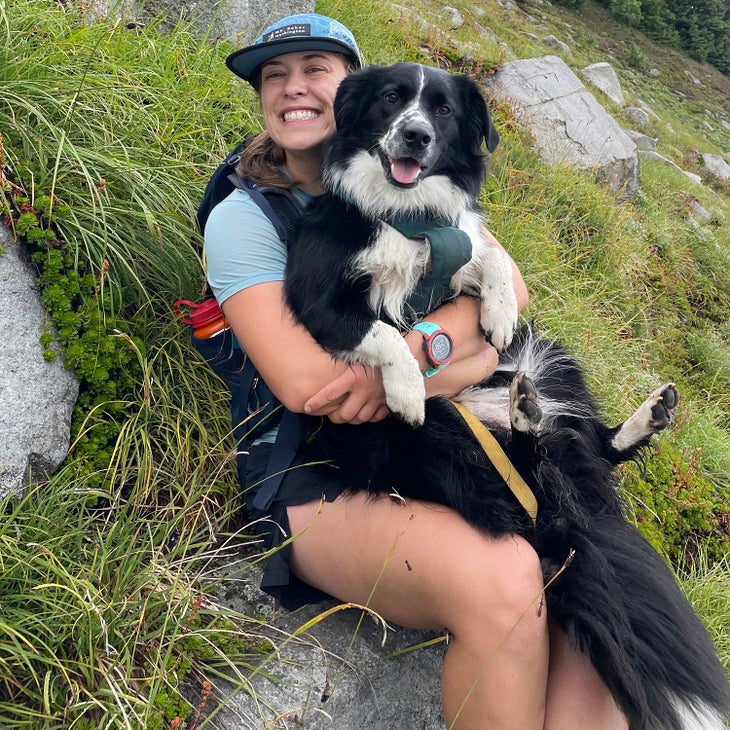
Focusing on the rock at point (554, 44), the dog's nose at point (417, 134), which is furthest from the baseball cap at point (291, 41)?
the rock at point (554, 44)

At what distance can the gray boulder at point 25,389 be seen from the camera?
5.84ft

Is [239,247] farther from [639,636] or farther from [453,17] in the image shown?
[453,17]

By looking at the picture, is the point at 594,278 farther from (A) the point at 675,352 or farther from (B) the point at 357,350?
(B) the point at 357,350

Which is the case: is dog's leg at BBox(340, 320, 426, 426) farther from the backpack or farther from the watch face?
the backpack

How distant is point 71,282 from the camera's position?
2010 mm

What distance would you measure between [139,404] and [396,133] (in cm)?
123

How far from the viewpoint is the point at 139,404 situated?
214cm

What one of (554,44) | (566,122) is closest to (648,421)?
(566,122)

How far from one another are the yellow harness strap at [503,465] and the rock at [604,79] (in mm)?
12871

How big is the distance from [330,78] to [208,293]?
83cm

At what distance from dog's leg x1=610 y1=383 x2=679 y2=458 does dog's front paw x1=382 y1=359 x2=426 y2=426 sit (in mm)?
736

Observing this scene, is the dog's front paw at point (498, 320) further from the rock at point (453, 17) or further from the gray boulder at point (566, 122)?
the rock at point (453, 17)

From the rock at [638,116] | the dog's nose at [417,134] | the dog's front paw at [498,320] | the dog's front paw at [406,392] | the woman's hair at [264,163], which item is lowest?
the rock at [638,116]

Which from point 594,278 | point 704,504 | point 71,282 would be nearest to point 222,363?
point 71,282
